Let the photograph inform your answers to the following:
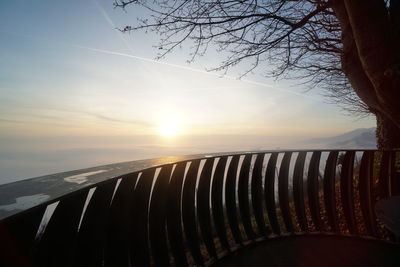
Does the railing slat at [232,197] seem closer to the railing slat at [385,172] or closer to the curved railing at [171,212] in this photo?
the curved railing at [171,212]

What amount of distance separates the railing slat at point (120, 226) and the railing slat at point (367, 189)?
433 cm

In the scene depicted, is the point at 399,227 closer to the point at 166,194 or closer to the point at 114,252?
the point at 166,194

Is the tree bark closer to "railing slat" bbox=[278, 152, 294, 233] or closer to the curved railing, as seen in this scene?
the curved railing

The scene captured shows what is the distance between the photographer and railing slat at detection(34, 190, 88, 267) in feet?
4.25

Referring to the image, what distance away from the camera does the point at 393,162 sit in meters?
4.16

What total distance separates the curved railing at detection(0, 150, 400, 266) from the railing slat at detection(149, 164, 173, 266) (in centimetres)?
1

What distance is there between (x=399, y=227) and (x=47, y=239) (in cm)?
286

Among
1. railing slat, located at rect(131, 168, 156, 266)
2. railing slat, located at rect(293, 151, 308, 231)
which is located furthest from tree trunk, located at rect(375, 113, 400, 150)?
railing slat, located at rect(131, 168, 156, 266)

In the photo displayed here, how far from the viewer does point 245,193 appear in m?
4.02

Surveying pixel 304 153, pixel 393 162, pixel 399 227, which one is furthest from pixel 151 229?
pixel 393 162

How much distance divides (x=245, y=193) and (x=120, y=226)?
97.9 inches

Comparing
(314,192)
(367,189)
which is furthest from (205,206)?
(367,189)

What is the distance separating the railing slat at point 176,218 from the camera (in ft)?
9.69

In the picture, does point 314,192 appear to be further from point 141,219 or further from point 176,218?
point 141,219
